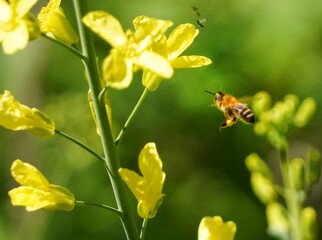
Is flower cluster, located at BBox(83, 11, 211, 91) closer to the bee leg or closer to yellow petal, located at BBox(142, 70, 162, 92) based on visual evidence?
yellow petal, located at BBox(142, 70, 162, 92)

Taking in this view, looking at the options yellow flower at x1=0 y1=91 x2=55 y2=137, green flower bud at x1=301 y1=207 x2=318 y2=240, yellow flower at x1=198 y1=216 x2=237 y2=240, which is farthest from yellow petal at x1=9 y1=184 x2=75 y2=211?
green flower bud at x1=301 y1=207 x2=318 y2=240

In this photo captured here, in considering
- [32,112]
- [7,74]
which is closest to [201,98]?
[7,74]

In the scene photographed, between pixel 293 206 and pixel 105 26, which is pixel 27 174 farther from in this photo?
pixel 293 206

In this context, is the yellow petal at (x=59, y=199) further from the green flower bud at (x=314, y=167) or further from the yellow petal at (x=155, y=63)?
the green flower bud at (x=314, y=167)

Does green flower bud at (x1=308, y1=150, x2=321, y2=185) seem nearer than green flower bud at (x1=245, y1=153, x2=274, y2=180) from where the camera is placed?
Yes

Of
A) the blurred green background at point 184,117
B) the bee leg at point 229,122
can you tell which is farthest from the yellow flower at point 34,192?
the blurred green background at point 184,117

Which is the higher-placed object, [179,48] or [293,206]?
[179,48]

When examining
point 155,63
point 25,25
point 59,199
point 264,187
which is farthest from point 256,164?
point 25,25
